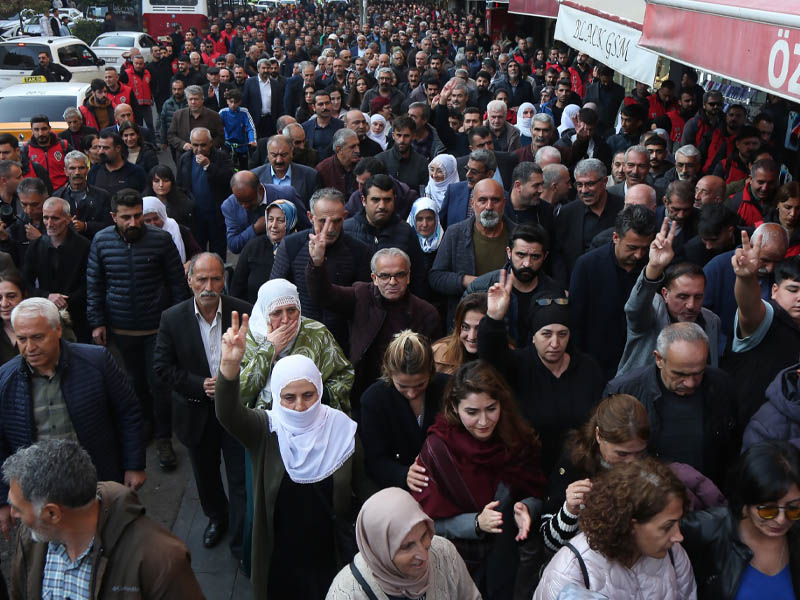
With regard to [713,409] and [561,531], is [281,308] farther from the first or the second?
[713,409]

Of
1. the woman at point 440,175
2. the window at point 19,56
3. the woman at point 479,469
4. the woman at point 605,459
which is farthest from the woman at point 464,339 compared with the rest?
the window at point 19,56

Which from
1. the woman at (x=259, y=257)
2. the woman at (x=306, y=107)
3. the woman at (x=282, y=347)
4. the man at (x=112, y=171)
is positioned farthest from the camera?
the woman at (x=306, y=107)

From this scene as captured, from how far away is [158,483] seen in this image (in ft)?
20.0

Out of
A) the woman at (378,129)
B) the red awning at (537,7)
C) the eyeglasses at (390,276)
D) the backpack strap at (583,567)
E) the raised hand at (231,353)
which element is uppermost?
the red awning at (537,7)

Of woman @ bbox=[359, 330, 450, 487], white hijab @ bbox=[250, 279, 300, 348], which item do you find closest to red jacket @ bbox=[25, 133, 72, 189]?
white hijab @ bbox=[250, 279, 300, 348]

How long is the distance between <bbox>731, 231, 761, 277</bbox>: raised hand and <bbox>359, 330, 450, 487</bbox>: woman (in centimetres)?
172

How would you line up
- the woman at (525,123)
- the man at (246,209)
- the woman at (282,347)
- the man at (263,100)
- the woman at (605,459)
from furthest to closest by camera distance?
1. the man at (263,100)
2. the woman at (525,123)
3. the man at (246,209)
4. the woman at (282,347)
5. the woman at (605,459)

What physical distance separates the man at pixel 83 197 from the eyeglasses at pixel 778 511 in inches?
248

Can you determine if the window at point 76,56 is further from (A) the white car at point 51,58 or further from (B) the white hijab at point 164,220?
(B) the white hijab at point 164,220

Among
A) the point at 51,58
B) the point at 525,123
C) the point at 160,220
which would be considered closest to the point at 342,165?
the point at 160,220

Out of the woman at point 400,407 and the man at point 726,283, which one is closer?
the woman at point 400,407

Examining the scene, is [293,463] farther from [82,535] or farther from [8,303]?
[8,303]

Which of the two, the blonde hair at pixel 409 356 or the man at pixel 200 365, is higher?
the blonde hair at pixel 409 356

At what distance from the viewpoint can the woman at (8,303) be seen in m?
5.16
